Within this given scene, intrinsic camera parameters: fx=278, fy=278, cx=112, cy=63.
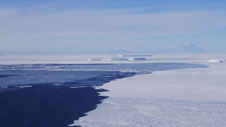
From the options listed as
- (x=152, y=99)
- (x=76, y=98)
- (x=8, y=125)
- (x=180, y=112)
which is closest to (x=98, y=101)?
(x=76, y=98)

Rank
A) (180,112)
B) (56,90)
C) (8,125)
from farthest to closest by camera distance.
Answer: (56,90)
(180,112)
(8,125)

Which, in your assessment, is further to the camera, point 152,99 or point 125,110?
point 152,99

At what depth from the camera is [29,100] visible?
10320 mm

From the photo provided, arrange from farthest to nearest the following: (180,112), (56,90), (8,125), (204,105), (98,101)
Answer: (56,90) < (98,101) < (204,105) < (180,112) < (8,125)

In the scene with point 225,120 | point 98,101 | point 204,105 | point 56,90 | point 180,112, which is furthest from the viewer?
point 56,90

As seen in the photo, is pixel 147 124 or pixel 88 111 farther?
pixel 88 111

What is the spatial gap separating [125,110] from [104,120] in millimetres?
1354

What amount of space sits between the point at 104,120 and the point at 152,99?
3501 millimetres

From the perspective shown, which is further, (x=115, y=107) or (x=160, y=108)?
(x=115, y=107)

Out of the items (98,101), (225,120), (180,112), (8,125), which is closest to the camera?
(8,125)

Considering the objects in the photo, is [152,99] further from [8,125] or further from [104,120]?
[8,125]

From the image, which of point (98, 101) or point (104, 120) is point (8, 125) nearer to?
point (104, 120)

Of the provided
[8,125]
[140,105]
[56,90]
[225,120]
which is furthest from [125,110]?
[56,90]

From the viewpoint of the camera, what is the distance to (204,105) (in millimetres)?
9430
